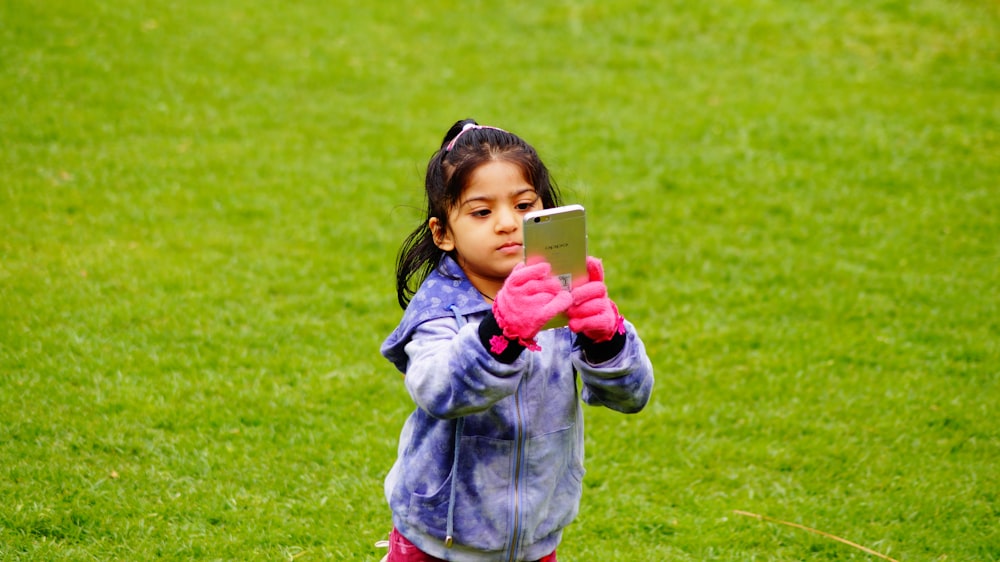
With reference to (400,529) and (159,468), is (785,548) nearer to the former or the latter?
(400,529)

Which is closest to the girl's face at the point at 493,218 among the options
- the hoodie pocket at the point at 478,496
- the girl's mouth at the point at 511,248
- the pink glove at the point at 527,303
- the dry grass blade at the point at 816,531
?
the girl's mouth at the point at 511,248

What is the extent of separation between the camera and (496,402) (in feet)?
7.62

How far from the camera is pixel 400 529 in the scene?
267 cm

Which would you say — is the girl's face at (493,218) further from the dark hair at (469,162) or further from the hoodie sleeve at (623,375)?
the hoodie sleeve at (623,375)

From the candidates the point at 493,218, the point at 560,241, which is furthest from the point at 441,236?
the point at 560,241

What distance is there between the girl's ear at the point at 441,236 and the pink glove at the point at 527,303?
17.7 inches

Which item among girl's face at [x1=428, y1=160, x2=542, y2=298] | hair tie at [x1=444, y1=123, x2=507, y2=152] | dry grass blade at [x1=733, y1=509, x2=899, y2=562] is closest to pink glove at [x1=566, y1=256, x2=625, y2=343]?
girl's face at [x1=428, y1=160, x2=542, y2=298]

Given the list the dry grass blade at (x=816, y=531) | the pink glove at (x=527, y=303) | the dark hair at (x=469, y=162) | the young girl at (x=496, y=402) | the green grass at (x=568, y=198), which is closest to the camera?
the pink glove at (x=527, y=303)

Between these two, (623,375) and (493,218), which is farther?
(493,218)

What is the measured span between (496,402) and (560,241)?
38 cm

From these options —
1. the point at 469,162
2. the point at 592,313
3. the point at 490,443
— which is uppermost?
the point at 469,162

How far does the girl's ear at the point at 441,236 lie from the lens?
263 centimetres

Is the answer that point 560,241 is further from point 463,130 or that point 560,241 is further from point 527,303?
point 463,130

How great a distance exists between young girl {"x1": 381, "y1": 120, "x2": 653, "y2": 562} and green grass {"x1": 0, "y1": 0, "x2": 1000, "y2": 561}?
130 centimetres
